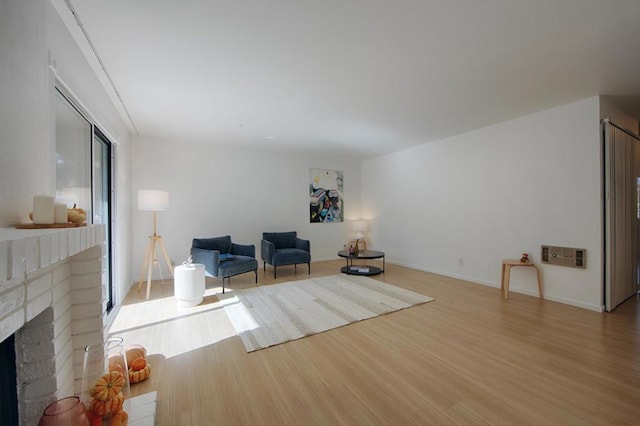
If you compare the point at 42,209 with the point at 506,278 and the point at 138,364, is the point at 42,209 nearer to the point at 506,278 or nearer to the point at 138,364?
the point at 138,364

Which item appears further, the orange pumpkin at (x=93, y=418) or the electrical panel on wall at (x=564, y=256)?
the electrical panel on wall at (x=564, y=256)

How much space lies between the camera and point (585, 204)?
10.9 ft

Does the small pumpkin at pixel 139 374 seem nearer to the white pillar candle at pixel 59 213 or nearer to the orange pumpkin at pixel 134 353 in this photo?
the orange pumpkin at pixel 134 353

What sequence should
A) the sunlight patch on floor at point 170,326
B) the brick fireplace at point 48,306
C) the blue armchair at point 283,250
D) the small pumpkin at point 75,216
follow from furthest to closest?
1. the blue armchair at point 283,250
2. the sunlight patch on floor at point 170,326
3. the small pumpkin at point 75,216
4. the brick fireplace at point 48,306

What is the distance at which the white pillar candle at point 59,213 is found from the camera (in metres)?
1.23

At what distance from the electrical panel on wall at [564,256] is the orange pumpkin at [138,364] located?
481 cm

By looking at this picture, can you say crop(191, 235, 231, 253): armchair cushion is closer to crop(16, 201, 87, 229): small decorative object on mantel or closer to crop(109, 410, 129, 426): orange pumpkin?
crop(16, 201, 87, 229): small decorative object on mantel

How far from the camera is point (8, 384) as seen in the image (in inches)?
43.3

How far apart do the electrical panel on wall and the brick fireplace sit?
16.1 ft

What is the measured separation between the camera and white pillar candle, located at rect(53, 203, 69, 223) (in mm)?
1234

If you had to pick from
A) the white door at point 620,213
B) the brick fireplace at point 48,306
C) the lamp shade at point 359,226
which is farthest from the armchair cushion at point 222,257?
the white door at point 620,213

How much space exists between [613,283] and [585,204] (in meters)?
1.04

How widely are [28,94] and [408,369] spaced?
2954mm

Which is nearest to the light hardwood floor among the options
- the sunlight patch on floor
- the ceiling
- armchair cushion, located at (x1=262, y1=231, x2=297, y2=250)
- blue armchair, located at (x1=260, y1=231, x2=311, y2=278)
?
the sunlight patch on floor
